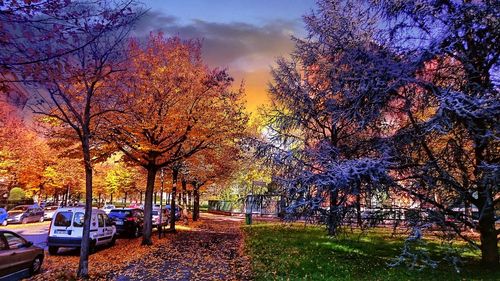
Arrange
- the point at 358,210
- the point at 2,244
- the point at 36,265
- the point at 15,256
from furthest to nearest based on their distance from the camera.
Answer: the point at 36,265 < the point at 15,256 < the point at 2,244 < the point at 358,210

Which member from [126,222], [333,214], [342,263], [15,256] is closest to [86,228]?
[15,256]

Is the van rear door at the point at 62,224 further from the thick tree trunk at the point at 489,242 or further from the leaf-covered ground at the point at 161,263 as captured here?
the thick tree trunk at the point at 489,242

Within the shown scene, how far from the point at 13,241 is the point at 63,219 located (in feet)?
16.5

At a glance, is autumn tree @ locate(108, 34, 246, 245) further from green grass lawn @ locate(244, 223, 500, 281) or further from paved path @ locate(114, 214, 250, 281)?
green grass lawn @ locate(244, 223, 500, 281)

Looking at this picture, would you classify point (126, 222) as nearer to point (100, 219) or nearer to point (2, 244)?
point (100, 219)

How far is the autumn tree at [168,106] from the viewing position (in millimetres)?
15510

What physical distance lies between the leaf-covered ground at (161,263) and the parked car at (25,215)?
1813 cm

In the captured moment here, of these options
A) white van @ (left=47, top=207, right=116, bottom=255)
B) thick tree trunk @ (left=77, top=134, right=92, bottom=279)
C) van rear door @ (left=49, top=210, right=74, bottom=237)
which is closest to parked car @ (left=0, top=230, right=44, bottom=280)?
thick tree trunk @ (left=77, top=134, right=92, bottom=279)

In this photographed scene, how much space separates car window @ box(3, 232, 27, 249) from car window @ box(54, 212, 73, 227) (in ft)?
14.8

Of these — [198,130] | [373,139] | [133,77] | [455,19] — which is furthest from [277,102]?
[455,19]

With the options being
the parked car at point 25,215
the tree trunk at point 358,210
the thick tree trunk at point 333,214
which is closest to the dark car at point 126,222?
the parked car at point 25,215

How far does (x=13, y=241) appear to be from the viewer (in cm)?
1089

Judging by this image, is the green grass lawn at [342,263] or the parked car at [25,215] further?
the parked car at [25,215]

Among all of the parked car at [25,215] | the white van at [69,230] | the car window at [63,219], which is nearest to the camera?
the white van at [69,230]
